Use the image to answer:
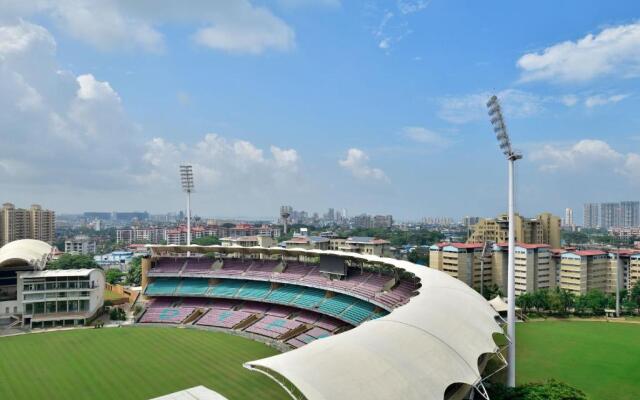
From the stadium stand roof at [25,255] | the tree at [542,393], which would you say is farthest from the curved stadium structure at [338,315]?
the stadium stand roof at [25,255]

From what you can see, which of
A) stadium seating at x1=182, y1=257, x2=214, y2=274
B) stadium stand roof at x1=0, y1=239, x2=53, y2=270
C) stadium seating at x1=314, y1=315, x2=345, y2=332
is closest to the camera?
stadium seating at x1=314, y1=315, x2=345, y2=332

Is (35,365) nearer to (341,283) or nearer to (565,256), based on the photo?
(341,283)

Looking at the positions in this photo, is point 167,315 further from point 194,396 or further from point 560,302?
point 560,302

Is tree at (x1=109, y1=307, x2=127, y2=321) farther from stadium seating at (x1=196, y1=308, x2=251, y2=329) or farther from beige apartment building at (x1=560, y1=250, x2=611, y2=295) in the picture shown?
beige apartment building at (x1=560, y1=250, x2=611, y2=295)

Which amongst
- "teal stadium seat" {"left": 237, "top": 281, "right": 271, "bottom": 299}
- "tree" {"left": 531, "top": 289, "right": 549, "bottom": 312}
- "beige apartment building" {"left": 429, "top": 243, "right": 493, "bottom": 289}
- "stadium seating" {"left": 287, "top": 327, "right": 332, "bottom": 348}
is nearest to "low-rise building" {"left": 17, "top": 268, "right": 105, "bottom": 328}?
"teal stadium seat" {"left": 237, "top": 281, "right": 271, "bottom": 299}

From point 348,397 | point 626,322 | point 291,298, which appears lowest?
point 626,322

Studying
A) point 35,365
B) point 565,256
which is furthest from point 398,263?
point 565,256
